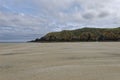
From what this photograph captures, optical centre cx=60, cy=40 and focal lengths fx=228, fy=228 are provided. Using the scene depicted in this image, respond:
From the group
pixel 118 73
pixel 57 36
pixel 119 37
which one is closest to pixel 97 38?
pixel 119 37

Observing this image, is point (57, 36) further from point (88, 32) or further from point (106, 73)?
point (106, 73)

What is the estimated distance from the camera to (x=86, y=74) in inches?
308

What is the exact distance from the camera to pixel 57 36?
10206 centimetres

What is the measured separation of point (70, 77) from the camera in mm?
7375

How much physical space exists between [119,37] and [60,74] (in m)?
86.2

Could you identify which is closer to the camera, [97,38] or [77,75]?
[77,75]

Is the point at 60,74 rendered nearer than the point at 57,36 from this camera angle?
Yes

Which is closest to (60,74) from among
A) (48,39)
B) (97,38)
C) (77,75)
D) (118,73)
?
(77,75)

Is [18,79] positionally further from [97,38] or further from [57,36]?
[57,36]

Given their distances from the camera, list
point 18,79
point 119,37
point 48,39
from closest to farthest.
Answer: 1. point 18,79
2. point 119,37
3. point 48,39

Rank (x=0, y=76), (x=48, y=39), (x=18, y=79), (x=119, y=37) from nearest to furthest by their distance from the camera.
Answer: (x=18, y=79), (x=0, y=76), (x=119, y=37), (x=48, y=39)

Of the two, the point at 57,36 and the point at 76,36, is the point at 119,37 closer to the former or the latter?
the point at 76,36

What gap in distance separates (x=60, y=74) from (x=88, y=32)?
94.7m

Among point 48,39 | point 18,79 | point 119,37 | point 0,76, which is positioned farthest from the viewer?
point 48,39
